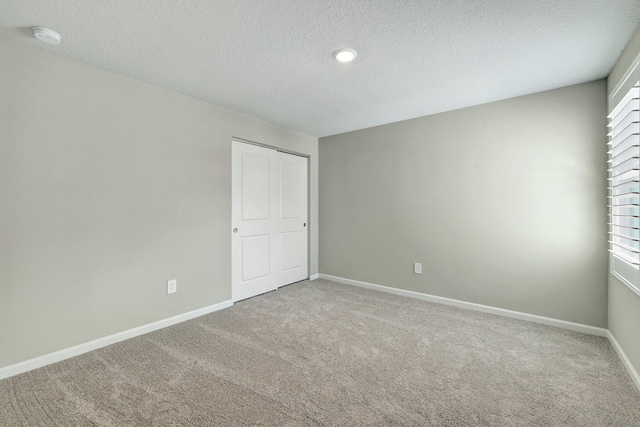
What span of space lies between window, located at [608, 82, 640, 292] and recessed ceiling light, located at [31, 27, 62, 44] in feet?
12.2

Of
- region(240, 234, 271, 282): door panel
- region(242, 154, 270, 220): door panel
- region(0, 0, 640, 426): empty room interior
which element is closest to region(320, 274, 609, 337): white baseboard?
region(0, 0, 640, 426): empty room interior

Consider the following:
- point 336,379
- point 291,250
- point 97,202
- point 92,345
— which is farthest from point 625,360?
point 97,202

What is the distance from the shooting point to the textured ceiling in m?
1.67

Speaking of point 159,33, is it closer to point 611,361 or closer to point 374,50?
point 374,50

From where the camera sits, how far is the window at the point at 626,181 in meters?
1.81

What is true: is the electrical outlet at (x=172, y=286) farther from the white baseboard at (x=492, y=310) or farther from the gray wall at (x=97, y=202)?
the white baseboard at (x=492, y=310)

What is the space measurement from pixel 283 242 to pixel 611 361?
11.4ft

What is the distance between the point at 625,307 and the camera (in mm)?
2080

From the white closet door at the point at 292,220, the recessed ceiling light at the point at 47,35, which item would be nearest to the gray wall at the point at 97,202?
the recessed ceiling light at the point at 47,35

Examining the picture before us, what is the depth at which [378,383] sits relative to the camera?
1.87 metres

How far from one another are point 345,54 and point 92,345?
303cm

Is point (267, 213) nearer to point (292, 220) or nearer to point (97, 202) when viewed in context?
point (292, 220)

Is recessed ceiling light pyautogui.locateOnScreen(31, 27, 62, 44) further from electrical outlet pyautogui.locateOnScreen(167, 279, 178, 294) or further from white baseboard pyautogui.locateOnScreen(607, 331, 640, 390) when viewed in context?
white baseboard pyautogui.locateOnScreen(607, 331, 640, 390)

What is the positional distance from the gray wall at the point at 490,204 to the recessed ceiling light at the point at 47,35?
10.6 feet
